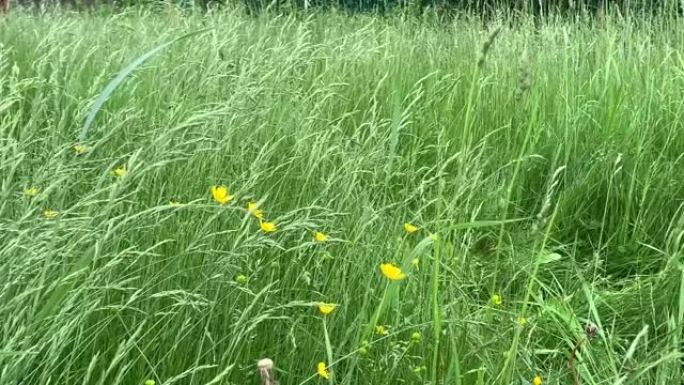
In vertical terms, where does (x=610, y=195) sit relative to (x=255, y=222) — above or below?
below

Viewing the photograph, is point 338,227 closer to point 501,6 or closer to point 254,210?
point 254,210

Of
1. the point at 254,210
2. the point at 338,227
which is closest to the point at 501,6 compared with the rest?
the point at 338,227

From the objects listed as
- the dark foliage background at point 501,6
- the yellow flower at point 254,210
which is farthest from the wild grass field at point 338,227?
the dark foliage background at point 501,6

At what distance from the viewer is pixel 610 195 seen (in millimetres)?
1818

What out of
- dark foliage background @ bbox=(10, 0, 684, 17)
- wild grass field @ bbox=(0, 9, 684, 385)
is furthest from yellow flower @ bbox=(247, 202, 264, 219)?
dark foliage background @ bbox=(10, 0, 684, 17)

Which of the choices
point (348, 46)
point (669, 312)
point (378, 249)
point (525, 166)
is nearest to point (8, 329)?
point (378, 249)

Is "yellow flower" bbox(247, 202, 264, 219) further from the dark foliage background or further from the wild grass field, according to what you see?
the dark foliage background

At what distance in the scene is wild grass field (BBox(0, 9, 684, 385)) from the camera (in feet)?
2.89

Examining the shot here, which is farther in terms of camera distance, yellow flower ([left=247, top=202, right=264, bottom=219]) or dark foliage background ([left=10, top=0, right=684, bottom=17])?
dark foliage background ([left=10, top=0, right=684, bottom=17])

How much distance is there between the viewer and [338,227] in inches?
49.8

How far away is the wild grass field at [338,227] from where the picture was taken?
34.7 inches

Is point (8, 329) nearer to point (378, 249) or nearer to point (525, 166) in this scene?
point (378, 249)

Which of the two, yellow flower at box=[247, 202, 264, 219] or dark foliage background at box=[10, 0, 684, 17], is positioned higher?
yellow flower at box=[247, 202, 264, 219]

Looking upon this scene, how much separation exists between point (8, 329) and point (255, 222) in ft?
1.66
